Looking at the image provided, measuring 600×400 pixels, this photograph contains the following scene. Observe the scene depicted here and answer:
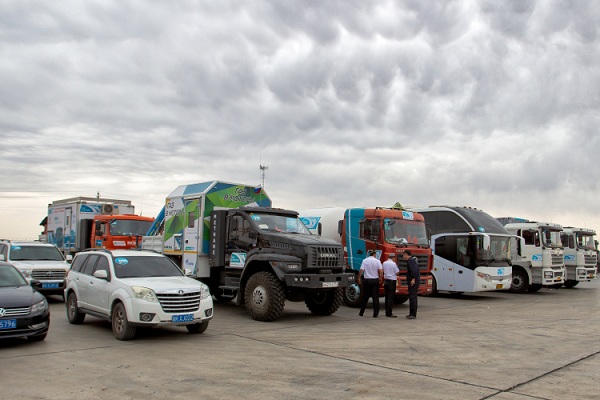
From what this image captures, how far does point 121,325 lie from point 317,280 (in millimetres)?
4502

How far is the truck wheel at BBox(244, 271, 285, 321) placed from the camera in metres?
12.4

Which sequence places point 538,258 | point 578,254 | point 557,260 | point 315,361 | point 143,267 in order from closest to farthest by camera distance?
point 315,361 < point 143,267 < point 538,258 < point 557,260 < point 578,254

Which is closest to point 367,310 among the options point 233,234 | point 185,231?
point 233,234

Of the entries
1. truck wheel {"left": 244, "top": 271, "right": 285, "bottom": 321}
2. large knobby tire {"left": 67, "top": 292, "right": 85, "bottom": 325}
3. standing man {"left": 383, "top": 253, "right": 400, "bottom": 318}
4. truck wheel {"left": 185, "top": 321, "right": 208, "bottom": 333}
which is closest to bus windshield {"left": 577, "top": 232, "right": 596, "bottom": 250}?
standing man {"left": 383, "top": 253, "right": 400, "bottom": 318}

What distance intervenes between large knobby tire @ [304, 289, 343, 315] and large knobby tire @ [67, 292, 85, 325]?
5261 mm

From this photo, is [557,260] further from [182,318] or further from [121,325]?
[121,325]

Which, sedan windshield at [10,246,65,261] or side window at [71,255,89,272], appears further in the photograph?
sedan windshield at [10,246,65,261]

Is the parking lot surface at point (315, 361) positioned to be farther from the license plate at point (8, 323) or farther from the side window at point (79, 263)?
the side window at point (79, 263)

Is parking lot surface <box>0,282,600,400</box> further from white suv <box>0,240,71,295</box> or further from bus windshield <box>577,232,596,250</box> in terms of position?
bus windshield <box>577,232,596,250</box>

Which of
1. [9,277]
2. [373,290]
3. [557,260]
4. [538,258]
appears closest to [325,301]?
[373,290]

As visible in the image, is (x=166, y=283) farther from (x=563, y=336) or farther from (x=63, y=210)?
(x=63, y=210)

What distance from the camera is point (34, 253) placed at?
16.6 metres

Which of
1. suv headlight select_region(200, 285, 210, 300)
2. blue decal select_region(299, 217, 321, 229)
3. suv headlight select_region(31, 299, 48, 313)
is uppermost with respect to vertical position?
blue decal select_region(299, 217, 321, 229)

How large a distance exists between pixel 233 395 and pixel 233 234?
823 cm
